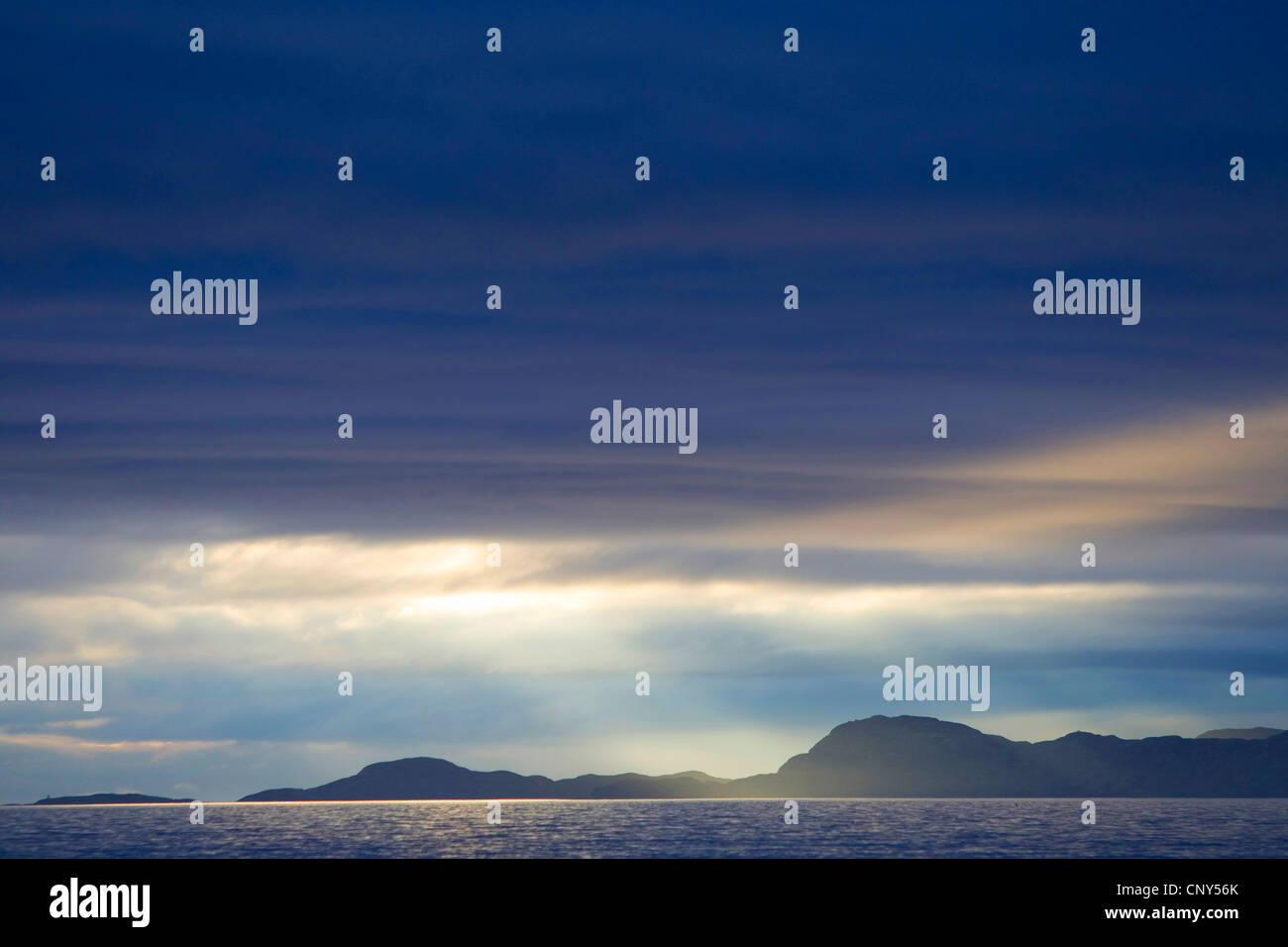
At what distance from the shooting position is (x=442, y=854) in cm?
16938

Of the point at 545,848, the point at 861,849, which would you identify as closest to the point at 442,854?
the point at 545,848
